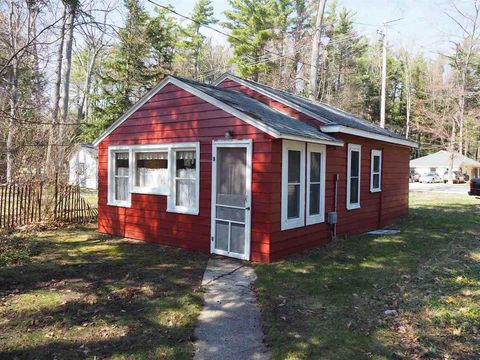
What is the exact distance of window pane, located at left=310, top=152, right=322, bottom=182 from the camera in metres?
8.23

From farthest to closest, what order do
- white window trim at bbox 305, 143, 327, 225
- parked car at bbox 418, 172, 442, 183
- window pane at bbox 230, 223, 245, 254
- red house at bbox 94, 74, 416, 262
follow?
parked car at bbox 418, 172, 442, 183, white window trim at bbox 305, 143, 327, 225, window pane at bbox 230, 223, 245, 254, red house at bbox 94, 74, 416, 262

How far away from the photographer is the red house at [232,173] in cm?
717

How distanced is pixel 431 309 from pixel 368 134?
6.24 m

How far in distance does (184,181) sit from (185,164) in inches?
14.8

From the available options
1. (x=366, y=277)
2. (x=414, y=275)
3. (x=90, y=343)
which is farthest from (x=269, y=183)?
(x=90, y=343)

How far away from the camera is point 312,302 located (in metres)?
5.24

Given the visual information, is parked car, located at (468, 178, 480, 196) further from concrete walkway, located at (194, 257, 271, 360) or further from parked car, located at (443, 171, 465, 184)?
parked car, located at (443, 171, 465, 184)

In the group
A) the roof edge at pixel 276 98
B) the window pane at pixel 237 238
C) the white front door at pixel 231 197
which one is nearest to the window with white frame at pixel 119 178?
the white front door at pixel 231 197

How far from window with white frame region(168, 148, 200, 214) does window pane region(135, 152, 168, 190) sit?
0.32m

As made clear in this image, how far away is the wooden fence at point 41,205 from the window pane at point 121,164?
8.27 feet

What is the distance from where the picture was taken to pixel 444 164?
1860 inches

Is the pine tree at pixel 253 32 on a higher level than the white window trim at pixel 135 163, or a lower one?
higher

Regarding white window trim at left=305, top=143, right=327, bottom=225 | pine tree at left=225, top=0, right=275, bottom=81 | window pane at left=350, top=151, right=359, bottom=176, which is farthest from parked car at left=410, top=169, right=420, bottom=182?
white window trim at left=305, top=143, right=327, bottom=225

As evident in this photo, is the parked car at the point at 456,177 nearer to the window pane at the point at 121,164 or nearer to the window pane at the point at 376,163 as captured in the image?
the window pane at the point at 376,163
